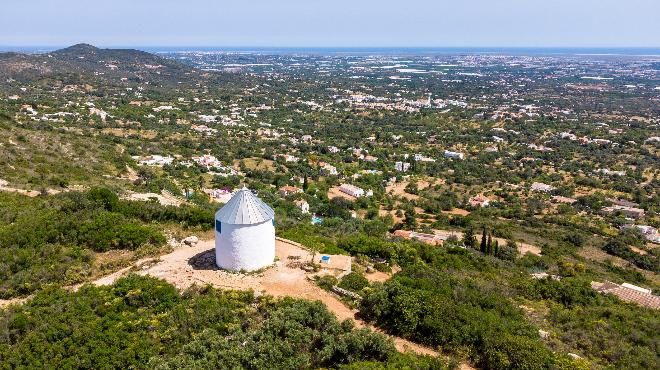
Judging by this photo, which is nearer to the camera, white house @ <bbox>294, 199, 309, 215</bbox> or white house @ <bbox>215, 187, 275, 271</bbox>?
white house @ <bbox>215, 187, 275, 271</bbox>

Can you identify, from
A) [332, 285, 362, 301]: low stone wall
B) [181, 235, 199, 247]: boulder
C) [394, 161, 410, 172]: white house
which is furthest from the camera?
→ [394, 161, 410, 172]: white house

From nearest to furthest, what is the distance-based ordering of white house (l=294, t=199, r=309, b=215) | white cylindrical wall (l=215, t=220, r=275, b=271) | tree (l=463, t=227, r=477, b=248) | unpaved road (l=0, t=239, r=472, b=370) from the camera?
unpaved road (l=0, t=239, r=472, b=370) → white cylindrical wall (l=215, t=220, r=275, b=271) → tree (l=463, t=227, r=477, b=248) → white house (l=294, t=199, r=309, b=215)

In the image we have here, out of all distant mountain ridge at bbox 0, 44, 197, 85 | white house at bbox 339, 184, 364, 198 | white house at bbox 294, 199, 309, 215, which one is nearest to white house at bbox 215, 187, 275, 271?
white house at bbox 294, 199, 309, 215

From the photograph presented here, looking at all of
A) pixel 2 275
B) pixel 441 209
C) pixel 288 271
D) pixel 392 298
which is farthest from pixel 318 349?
pixel 441 209

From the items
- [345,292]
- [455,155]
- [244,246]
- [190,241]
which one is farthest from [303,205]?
[455,155]

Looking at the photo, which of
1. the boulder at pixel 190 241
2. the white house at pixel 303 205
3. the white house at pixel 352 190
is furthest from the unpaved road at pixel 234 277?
the white house at pixel 352 190

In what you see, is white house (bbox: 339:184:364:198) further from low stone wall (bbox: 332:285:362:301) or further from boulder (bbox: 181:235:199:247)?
low stone wall (bbox: 332:285:362:301)

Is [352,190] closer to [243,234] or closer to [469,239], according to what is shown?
[469,239]

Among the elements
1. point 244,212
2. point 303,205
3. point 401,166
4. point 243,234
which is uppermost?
point 244,212
